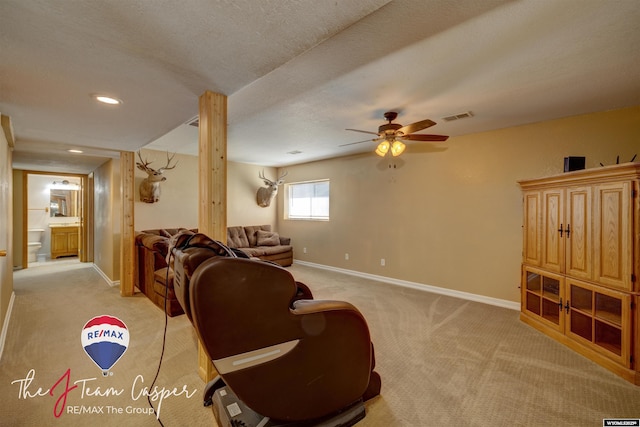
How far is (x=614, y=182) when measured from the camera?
7.50 ft

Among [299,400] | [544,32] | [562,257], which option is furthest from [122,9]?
[562,257]

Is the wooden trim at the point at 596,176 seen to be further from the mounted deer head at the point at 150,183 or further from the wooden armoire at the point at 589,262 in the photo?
the mounted deer head at the point at 150,183

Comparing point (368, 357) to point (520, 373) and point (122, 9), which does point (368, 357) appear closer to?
point (520, 373)

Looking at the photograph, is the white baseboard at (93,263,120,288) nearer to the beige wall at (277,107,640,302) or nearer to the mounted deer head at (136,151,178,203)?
the mounted deer head at (136,151,178,203)

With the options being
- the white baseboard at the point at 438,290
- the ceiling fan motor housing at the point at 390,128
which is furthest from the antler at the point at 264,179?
the ceiling fan motor housing at the point at 390,128

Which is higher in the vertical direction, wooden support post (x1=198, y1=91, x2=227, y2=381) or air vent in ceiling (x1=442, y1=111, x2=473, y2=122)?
air vent in ceiling (x1=442, y1=111, x2=473, y2=122)

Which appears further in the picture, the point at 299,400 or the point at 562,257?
the point at 562,257

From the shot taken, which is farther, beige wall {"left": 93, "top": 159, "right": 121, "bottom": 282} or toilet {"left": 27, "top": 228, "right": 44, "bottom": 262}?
toilet {"left": 27, "top": 228, "right": 44, "bottom": 262}

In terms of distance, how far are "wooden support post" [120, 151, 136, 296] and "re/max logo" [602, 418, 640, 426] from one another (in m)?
5.48

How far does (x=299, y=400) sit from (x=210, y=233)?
1306mm

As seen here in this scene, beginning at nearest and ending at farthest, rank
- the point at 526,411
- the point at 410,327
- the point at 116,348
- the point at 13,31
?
1. the point at 13,31
2. the point at 526,411
3. the point at 116,348
4. the point at 410,327

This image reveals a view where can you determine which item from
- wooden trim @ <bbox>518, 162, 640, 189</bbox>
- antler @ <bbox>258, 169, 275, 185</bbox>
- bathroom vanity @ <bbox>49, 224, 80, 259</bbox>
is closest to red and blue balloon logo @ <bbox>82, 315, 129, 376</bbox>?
antler @ <bbox>258, 169, 275, 185</bbox>

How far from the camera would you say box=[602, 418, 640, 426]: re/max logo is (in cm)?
172

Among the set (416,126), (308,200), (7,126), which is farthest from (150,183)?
(416,126)
